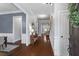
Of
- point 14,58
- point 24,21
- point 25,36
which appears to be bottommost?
point 14,58

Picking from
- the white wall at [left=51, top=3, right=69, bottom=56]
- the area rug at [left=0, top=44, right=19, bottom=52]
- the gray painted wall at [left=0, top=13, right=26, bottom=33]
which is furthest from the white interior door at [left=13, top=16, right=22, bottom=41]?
the white wall at [left=51, top=3, right=69, bottom=56]

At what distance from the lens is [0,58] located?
9.07ft

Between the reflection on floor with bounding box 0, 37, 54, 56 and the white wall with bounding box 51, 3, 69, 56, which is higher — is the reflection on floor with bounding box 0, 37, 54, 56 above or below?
below

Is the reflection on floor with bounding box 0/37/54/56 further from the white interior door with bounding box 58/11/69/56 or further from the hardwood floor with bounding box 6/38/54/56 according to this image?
the white interior door with bounding box 58/11/69/56

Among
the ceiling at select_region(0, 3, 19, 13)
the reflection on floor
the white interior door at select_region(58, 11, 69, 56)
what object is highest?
the ceiling at select_region(0, 3, 19, 13)

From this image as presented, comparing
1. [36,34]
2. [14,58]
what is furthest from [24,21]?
[14,58]

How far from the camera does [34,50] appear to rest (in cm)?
322

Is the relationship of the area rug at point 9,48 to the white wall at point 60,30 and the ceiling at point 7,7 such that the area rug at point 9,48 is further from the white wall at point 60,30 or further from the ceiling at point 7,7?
the white wall at point 60,30

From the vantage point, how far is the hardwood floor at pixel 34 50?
3027 mm

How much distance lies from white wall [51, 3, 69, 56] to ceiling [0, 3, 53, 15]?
0.67 feet

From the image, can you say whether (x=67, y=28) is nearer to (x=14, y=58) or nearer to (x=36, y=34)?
(x=36, y=34)

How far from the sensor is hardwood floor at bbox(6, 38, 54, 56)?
119 inches

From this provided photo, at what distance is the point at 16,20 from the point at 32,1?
0.58 m

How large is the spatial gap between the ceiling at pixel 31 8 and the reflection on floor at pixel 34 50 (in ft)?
2.11
